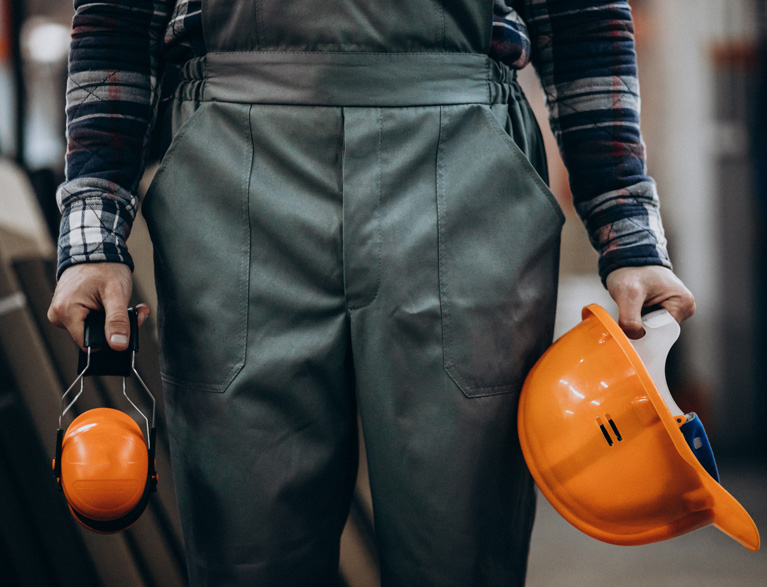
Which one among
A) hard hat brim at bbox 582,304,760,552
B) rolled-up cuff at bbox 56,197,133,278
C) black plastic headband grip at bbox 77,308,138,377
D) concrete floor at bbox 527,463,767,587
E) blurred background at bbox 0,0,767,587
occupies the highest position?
rolled-up cuff at bbox 56,197,133,278

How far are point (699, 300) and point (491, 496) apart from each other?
258 cm

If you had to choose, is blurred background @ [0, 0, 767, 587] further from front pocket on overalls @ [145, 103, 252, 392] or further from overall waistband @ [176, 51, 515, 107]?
overall waistband @ [176, 51, 515, 107]

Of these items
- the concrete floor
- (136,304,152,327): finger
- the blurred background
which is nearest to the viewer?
(136,304,152,327): finger

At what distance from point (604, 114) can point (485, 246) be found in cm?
27

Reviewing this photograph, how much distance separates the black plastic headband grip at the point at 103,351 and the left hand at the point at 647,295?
58 centimetres

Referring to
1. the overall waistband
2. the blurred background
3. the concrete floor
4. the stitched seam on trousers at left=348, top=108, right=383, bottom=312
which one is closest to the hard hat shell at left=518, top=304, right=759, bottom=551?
the stitched seam on trousers at left=348, top=108, right=383, bottom=312

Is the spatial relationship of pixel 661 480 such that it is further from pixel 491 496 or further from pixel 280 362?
pixel 280 362

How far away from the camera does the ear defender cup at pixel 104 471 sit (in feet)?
2.41

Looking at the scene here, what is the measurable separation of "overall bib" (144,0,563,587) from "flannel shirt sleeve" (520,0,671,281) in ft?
0.45

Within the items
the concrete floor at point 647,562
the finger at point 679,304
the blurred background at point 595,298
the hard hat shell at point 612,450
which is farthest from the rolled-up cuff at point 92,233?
the concrete floor at point 647,562

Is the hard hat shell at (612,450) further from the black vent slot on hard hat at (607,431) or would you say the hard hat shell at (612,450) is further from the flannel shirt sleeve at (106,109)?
the flannel shirt sleeve at (106,109)

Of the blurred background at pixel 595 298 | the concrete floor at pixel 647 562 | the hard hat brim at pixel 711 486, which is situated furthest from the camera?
the concrete floor at pixel 647 562

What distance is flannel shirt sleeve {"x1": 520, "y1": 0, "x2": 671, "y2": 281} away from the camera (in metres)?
0.87

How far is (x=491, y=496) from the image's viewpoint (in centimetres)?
80
